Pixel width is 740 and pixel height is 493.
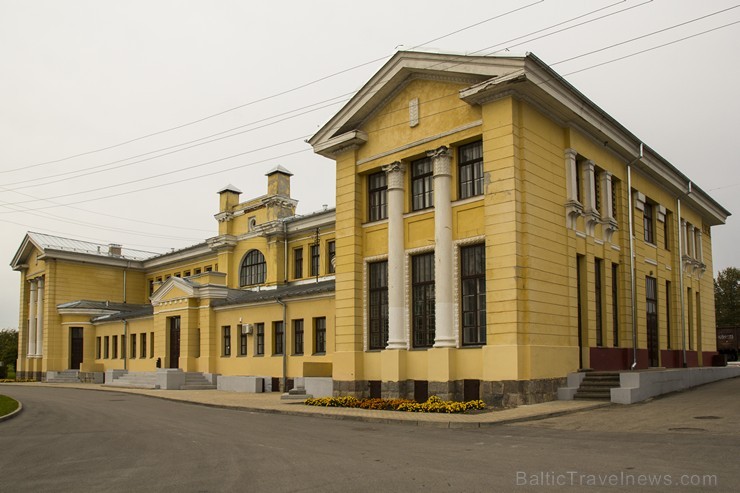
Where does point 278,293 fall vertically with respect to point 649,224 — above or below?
below

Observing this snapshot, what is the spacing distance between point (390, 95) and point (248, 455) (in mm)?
15881

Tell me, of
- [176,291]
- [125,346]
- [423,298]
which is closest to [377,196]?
[423,298]

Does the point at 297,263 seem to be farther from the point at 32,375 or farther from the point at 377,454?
the point at 377,454

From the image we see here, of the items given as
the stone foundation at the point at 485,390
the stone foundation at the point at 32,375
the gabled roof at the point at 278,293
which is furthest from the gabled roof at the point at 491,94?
the stone foundation at the point at 32,375

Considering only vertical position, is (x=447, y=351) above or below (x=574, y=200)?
below

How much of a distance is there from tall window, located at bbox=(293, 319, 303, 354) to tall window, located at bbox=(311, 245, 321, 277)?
846cm

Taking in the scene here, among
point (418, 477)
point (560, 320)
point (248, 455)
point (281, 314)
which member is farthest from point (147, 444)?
point (281, 314)

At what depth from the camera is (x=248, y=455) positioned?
38.8 feet

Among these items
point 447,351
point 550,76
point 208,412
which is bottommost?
point 208,412

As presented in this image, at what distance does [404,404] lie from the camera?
2094cm

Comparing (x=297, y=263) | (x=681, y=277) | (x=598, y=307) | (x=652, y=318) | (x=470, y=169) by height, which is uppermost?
(x=470, y=169)

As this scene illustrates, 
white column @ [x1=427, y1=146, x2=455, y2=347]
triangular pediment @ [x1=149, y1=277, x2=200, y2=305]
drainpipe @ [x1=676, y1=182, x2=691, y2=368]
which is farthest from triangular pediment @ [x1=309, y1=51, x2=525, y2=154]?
triangular pediment @ [x1=149, y1=277, x2=200, y2=305]

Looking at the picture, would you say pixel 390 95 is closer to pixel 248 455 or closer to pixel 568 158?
→ pixel 568 158

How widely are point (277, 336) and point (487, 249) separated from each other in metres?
16.6
